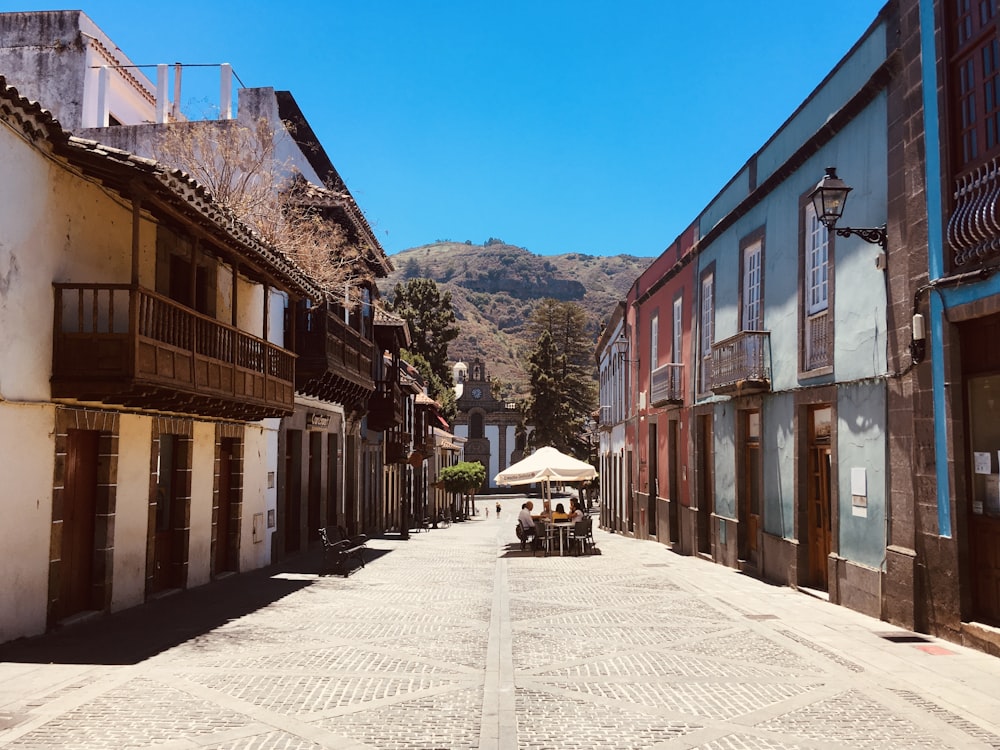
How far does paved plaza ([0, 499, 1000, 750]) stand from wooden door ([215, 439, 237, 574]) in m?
3.04

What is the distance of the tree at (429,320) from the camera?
6378cm

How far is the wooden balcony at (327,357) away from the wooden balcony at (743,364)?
8308 millimetres

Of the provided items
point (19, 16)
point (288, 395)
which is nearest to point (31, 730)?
point (288, 395)

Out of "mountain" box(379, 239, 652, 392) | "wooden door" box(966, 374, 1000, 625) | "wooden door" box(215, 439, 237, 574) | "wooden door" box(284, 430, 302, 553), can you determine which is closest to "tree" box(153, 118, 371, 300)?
"wooden door" box(284, 430, 302, 553)

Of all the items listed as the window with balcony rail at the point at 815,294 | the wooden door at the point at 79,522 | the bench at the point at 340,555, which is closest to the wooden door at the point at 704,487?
the window with balcony rail at the point at 815,294

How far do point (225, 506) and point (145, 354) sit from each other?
262 inches

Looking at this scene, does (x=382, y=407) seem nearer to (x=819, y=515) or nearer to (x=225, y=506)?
(x=225, y=506)

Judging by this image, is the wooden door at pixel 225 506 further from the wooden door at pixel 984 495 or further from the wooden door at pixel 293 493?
the wooden door at pixel 984 495

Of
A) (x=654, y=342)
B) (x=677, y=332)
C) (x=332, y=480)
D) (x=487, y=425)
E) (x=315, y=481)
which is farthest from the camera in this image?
(x=487, y=425)

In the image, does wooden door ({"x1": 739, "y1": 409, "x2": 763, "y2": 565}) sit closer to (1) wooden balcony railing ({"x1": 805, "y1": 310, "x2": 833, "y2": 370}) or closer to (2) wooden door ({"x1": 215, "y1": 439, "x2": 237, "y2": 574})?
(1) wooden balcony railing ({"x1": 805, "y1": 310, "x2": 833, "y2": 370})

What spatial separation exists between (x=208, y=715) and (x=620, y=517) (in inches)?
1097

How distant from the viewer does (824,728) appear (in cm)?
613

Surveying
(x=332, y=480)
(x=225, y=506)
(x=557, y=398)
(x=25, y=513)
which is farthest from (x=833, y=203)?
(x=557, y=398)

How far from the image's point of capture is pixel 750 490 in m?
16.8
